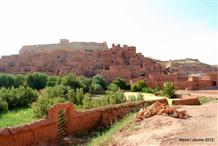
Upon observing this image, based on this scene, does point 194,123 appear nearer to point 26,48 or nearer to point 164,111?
point 164,111

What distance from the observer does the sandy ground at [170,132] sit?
8146mm

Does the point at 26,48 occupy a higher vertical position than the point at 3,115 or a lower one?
higher

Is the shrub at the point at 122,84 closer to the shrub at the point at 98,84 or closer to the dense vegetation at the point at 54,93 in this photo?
the dense vegetation at the point at 54,93

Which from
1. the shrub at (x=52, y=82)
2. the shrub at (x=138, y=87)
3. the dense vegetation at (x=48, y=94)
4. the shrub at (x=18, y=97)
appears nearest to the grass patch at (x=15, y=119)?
the dense vegetation at (x=48, y=94)

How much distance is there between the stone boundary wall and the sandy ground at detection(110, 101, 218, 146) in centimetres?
236

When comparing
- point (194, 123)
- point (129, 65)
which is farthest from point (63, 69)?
point (194, 123)

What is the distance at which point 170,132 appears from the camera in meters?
9.16

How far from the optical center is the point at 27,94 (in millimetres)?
23422

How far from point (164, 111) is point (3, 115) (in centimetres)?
1013

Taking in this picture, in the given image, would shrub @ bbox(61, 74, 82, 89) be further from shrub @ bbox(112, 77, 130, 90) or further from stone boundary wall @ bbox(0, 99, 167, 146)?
stone boundary wall @ bbox(0, 99, 167, 146)

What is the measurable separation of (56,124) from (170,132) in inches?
177

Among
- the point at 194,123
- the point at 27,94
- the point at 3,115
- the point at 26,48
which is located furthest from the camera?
the point at 26,48

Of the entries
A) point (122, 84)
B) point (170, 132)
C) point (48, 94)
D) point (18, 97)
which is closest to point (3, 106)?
point (18, 97)

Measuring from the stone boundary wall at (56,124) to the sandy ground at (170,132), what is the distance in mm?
2358
